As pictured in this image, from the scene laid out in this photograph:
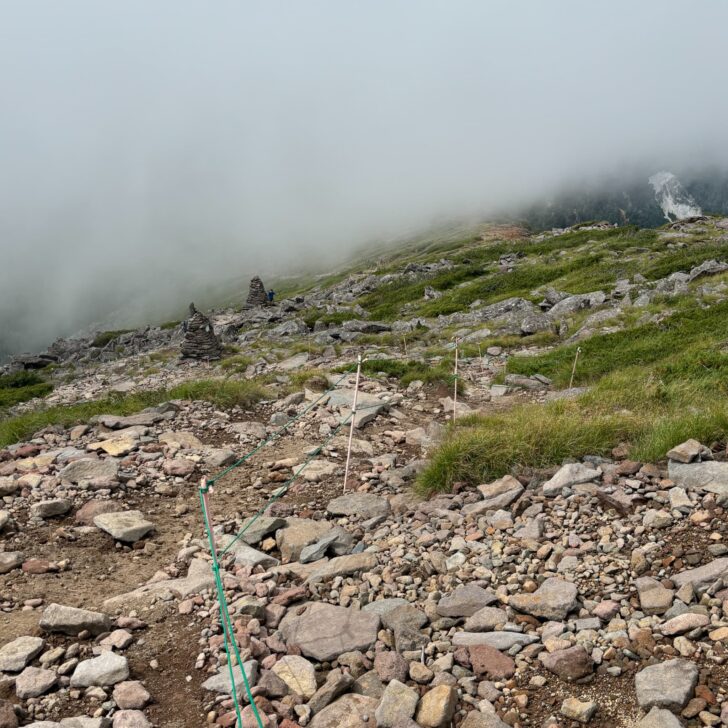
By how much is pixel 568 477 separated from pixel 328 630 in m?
4.11

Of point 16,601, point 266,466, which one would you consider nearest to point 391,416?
point 266,466

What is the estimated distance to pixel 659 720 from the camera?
12.3 ft

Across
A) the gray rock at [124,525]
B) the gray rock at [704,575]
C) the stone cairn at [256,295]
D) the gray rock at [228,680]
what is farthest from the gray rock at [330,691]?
the stone cairn at [256,295]

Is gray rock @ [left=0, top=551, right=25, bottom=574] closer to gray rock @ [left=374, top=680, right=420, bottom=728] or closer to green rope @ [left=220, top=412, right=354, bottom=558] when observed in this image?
green rope @ [left=220, top=412, right=354, bottom=558]

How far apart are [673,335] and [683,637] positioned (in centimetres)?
1665

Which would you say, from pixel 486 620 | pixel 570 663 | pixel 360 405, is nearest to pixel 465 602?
pixel 486 620

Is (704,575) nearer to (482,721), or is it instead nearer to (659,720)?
(659,720)

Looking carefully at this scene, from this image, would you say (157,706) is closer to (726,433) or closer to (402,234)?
(726,433)

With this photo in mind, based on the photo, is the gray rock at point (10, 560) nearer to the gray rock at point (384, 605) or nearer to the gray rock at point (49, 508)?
the gray rock at point (49, 508)

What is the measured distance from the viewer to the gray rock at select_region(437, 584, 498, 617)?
18.1ft

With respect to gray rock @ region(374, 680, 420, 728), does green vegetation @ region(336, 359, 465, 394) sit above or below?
below

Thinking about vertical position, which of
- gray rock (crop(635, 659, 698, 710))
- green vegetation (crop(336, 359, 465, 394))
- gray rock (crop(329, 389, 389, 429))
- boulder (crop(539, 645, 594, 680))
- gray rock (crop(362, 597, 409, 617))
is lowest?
green vegetation (crop(336, 359, 465, 394))

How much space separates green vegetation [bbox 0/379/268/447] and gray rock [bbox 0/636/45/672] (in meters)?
8.79

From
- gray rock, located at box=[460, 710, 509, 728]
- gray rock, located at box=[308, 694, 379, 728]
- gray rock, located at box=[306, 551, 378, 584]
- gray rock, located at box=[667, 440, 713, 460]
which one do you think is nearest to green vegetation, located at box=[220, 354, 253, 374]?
gray rock, located at box=[306, 551, 378, 584]
